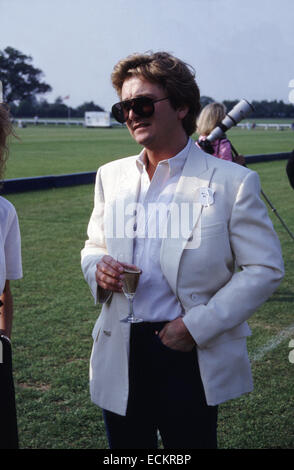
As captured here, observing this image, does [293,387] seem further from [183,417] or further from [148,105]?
[148,105]

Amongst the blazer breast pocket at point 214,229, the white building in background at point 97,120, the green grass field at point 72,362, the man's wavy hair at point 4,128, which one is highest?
the man's wavy hair at point 4,128

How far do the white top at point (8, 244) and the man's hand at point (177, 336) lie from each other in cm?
80

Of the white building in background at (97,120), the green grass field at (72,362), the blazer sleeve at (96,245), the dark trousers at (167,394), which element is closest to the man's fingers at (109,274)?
the blazer sleeve at (96,245)

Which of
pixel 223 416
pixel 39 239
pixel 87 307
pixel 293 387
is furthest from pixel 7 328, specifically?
pixel 39 239

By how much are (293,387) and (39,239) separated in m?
6.19

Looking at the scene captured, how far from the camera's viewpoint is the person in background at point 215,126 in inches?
259

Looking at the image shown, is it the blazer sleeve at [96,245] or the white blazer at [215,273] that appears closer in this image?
the white blazer at [215,273]

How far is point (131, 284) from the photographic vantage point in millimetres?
2262

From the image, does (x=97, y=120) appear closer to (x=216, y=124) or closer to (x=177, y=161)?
(x=216, y=124)

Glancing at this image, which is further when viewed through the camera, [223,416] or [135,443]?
[223,416]

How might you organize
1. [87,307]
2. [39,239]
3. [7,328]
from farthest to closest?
[39,239] → [87,307] → [7,328]

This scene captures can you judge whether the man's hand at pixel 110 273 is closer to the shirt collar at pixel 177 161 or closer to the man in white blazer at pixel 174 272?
the man in white blazer at pixel 174 272

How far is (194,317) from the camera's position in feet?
7.43

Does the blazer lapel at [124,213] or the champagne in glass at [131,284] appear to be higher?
the blazer lapel at [124,213]
